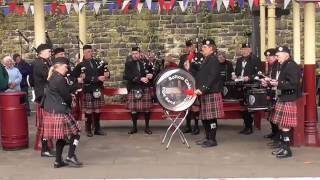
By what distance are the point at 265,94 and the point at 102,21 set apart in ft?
39.0

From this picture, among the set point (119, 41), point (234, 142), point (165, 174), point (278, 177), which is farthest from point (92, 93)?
point (119, 41)

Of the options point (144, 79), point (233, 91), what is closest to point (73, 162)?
point (144, 79)

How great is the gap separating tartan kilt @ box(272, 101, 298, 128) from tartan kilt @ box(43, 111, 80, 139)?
3331 millimetres

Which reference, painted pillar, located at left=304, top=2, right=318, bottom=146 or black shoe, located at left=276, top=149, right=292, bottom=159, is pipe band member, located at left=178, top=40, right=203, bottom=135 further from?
black shoe, located at left=276, top=149, right=292, bottom=159

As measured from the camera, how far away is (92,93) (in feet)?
39.4

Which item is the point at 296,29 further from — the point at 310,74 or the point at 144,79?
the point at 144,79

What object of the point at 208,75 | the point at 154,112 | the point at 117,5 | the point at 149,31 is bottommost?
the point at 154,112

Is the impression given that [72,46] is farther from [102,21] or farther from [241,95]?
[241,95]

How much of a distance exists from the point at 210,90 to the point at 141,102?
2062 millimetres

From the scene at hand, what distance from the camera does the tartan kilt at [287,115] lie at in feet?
32.1

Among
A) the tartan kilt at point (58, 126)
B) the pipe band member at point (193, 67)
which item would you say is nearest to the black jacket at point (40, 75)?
the tartan kilt at point (58, 126)

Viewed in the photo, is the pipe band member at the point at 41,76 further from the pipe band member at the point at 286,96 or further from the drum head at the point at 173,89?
the pipe band member at the point at 286,96

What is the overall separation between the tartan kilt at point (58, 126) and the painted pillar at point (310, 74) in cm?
420

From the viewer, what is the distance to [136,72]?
12.1m
